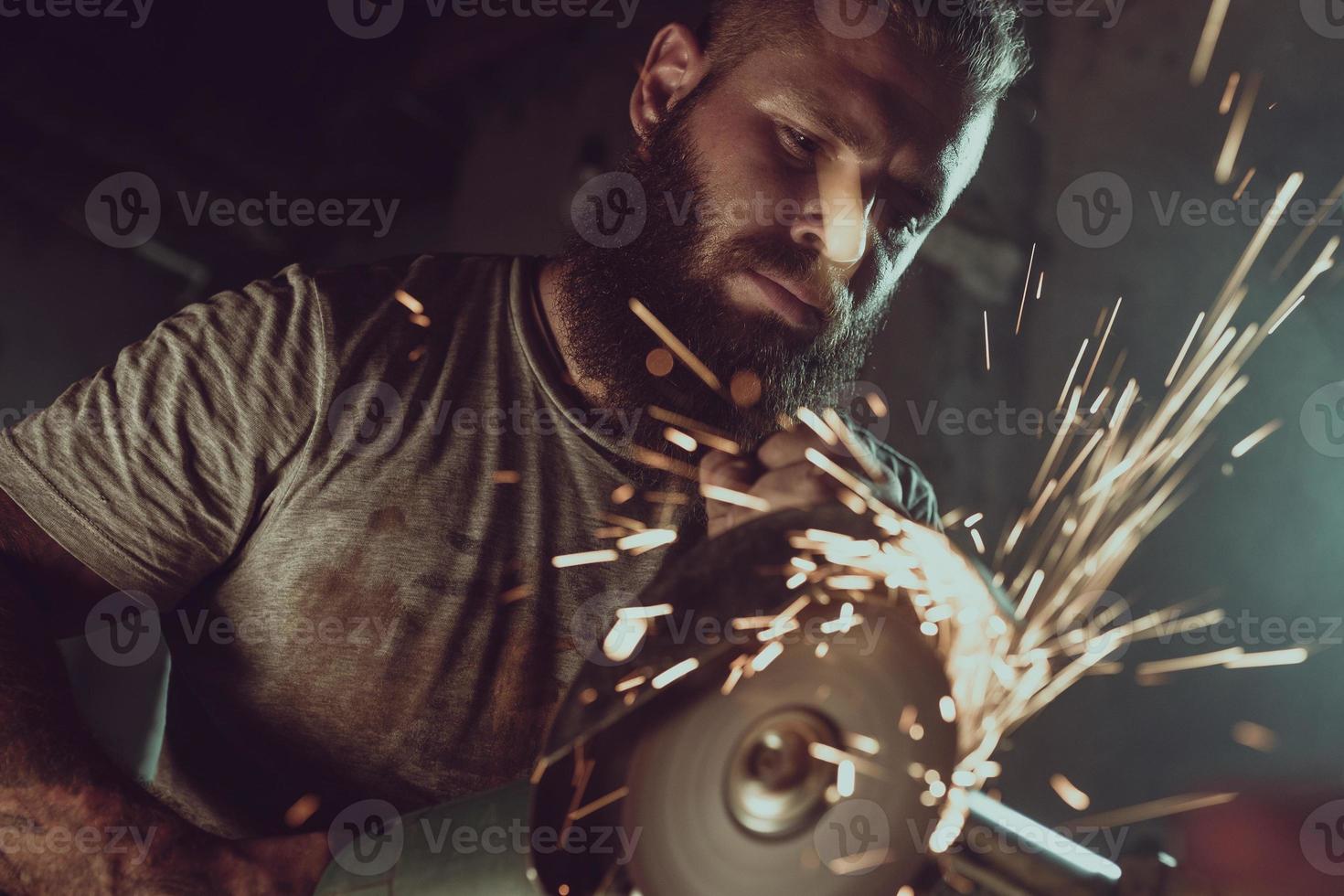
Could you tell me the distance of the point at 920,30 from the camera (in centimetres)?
184

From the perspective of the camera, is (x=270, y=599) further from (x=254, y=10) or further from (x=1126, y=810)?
(x=254, y=10)

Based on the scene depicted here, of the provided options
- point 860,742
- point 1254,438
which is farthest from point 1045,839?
point 1254,438

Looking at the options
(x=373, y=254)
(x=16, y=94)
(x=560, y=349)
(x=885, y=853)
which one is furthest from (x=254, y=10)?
(x=885, y=853)

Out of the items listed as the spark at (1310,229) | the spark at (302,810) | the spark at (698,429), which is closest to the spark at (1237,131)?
the spark at (1310,229)

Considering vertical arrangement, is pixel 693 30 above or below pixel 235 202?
above

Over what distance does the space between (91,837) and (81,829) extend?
2 centimetres

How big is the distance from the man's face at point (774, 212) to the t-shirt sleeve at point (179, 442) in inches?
23.2

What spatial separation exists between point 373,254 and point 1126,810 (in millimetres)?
5125

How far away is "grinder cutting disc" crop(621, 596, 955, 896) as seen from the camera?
87 cm

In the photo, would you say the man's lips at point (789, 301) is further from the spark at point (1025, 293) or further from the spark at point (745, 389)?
the spark at point (1025, 293)

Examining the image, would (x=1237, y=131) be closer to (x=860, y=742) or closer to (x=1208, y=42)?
(x=1208, y=42)

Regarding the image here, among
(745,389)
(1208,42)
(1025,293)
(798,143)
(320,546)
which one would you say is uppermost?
(1208,42)

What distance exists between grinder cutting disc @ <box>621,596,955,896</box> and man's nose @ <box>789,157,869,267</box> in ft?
3.47

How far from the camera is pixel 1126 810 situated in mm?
3119
